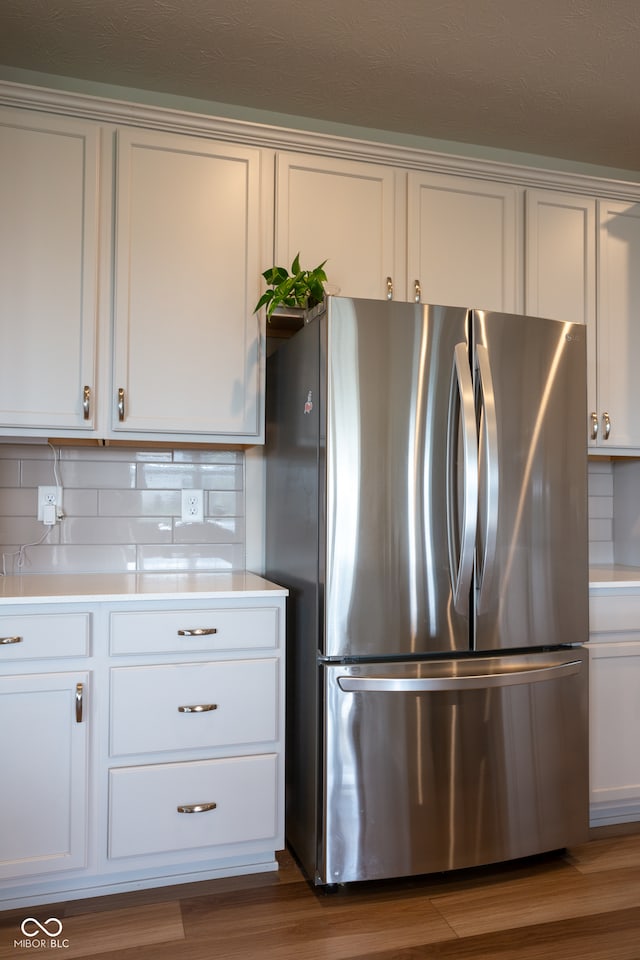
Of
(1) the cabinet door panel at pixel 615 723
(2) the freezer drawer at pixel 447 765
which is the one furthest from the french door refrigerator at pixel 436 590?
(1) the cabinet door panel at pixel 615 723

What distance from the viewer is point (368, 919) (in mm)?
1938

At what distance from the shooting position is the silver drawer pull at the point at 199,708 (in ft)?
6.73

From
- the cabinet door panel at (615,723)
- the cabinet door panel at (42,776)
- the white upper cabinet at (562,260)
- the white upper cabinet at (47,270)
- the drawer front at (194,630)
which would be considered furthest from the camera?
the white upper cabinet at (562,260)

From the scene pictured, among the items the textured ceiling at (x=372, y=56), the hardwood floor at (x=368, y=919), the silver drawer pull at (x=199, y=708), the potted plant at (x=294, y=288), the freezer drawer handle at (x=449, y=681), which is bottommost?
the hardwood floor at (x=368, y=919)

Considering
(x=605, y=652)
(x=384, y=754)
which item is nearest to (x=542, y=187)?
(x=605, y=652)

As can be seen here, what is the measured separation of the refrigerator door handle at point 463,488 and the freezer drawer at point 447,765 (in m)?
0.26

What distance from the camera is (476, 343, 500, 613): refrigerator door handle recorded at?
82.0 inches

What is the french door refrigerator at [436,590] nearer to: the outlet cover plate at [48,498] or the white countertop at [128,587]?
the white countertop at [128,587]

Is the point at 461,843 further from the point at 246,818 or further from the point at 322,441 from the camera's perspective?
the point at 322,441

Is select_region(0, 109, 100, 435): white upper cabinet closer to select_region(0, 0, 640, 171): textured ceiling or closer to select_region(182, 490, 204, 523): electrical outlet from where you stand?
select_region(0, 0, 640, 171): textured ceiling

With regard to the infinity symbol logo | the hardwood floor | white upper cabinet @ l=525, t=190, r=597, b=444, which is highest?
white upper cabinet @ l=525, t=190, r=597, b=444

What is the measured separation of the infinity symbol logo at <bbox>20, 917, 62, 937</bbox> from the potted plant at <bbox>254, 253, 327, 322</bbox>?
1850mm

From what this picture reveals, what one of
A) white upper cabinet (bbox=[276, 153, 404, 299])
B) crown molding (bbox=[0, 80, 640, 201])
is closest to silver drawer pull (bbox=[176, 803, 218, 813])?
white upper cabinet (bbox=[276, 153, 404, 299])

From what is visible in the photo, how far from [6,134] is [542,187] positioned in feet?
6.29
